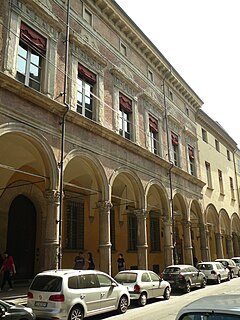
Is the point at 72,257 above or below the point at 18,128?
below

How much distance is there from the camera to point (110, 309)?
422 inches

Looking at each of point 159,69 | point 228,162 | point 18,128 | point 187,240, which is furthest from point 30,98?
point 228,162

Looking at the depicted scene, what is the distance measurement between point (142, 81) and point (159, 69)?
3.47m

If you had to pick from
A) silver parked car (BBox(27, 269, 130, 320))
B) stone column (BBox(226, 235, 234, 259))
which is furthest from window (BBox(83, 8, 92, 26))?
stone column (BBox(226, 235, 234, 259))

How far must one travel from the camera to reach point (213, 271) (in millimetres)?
20594

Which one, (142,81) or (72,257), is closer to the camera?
(72,257)

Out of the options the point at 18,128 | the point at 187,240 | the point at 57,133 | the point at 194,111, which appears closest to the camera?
the point at 18,128

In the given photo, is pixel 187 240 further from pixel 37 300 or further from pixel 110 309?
pixel 37 300

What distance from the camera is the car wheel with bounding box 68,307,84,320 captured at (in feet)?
30.2

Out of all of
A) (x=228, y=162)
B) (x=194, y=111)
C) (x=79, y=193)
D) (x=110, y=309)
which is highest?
(x=194, y=111)

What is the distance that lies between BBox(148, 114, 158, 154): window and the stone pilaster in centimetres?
998

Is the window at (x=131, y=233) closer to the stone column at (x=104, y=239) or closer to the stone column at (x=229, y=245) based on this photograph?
the stone column at (x=104, y=239)

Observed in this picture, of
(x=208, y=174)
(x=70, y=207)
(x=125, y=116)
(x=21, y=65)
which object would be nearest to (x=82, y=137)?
(x=21, y=65)

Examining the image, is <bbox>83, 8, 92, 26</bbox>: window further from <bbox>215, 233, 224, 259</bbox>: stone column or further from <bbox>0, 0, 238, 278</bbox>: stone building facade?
<bbox>215, 233, 224, 259</bbox>: stone column
